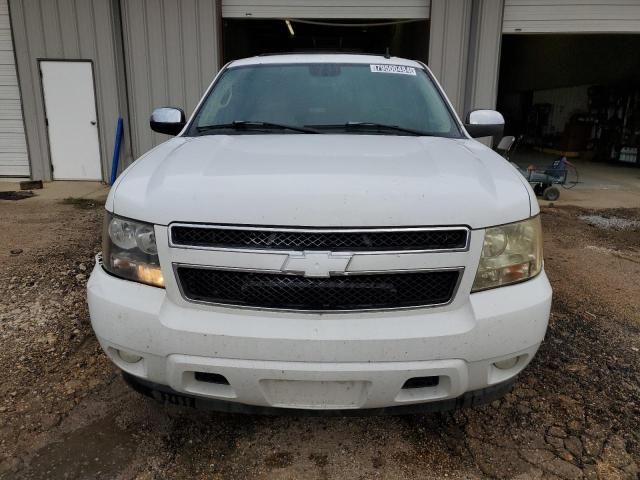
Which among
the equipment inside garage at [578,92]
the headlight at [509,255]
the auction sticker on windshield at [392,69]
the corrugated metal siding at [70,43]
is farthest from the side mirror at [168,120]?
the equipment inside garage at [578,92]

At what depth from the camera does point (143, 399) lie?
2.65 metres

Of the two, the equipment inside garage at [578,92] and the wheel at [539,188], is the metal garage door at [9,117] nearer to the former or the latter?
the wheel at [539,188]

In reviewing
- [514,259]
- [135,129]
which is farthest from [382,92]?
[135,129]

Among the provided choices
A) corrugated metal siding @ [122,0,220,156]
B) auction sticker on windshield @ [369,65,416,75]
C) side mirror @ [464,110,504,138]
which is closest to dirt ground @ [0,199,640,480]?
side mirror @ [464,110,504,138]

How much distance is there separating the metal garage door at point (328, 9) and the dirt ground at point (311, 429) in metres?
7.33

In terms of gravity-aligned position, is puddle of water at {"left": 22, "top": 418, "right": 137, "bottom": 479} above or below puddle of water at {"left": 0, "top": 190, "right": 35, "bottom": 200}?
above

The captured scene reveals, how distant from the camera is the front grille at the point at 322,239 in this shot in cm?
180

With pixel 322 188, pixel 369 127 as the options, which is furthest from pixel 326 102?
pixel 322 188

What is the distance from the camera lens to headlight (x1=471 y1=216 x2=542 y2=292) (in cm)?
192


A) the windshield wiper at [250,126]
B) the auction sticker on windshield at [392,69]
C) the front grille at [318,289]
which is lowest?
the front grille at [318,289]

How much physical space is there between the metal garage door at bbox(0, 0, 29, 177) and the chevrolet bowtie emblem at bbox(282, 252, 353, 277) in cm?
974

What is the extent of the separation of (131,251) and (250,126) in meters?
1.27

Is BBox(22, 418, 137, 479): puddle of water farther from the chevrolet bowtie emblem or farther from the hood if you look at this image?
the chevrolet bowtie emblem

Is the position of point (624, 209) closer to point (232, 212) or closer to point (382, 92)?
point (382, 92)
